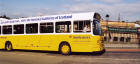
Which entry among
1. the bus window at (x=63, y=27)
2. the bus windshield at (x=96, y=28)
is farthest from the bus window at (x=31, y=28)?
the bus windshield at (x=96, y=28)

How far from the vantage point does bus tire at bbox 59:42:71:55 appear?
47.1ft

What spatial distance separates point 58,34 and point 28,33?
3.10 m

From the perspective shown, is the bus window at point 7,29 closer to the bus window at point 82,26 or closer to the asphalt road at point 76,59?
the asphalt road at point 76,59

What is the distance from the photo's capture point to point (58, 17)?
15.0 meters

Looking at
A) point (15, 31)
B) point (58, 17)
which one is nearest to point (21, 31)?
point (15, 31)

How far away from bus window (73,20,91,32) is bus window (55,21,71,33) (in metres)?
0.48

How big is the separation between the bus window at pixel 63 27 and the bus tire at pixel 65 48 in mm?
884

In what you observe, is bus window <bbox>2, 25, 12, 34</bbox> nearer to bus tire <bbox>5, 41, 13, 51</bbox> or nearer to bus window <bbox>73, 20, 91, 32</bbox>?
bus tire <bbox>5, 41, 13, 51</bbox>

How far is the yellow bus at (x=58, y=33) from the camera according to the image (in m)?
13.6

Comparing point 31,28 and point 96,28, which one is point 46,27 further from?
point 96,28

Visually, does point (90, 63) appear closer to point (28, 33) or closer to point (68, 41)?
point (68, 41)

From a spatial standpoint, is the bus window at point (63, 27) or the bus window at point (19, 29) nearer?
the bus window at point (63, 27)

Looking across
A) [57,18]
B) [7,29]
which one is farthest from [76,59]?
[7,29]

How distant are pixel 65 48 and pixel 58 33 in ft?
3.81
